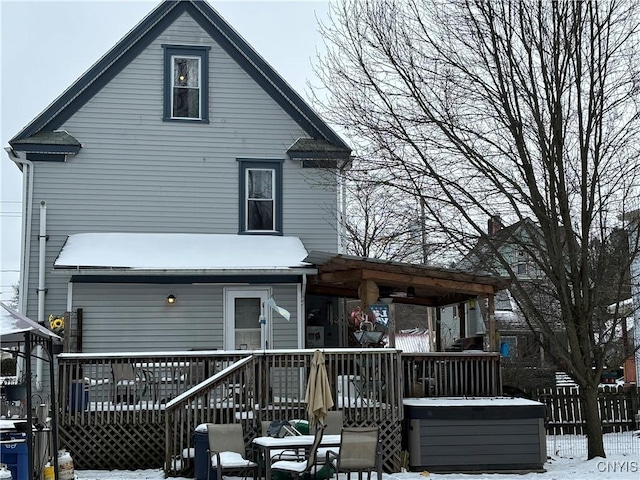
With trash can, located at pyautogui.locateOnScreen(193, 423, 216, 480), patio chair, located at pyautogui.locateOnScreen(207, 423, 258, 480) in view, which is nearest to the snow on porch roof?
trash can, located at pyautogui.locateOnScreen(193, 423, 216, 480)

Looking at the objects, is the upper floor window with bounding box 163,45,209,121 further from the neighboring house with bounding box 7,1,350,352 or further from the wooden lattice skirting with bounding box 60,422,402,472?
the wooden lattice skirting with bounding box 60,422,402,472

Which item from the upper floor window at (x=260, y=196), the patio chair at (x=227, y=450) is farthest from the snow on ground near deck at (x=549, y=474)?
the upper floor window at (x=260, y=196)

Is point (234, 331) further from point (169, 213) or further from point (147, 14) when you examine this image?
point (147, 14)

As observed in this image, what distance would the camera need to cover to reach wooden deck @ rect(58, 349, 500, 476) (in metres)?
11.9

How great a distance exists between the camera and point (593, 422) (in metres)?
12.9

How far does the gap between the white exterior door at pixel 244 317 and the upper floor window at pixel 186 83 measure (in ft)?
12.8

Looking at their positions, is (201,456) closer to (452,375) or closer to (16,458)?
(16,458)

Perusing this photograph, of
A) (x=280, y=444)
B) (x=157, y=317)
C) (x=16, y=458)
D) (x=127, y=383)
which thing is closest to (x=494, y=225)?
(x=280, y=444)

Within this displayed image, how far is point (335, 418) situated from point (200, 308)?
4.86 m

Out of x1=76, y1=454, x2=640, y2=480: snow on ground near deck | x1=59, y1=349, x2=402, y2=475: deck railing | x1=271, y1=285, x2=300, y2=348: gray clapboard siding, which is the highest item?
x1=271, y1=285, x2=300, y2=348: gray clapboard siding

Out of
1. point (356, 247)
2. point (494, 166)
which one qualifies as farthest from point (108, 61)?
point (356, 247)

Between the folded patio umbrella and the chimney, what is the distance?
3.66 meters

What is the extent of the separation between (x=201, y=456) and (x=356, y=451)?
232 centimetres

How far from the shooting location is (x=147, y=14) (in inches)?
655
